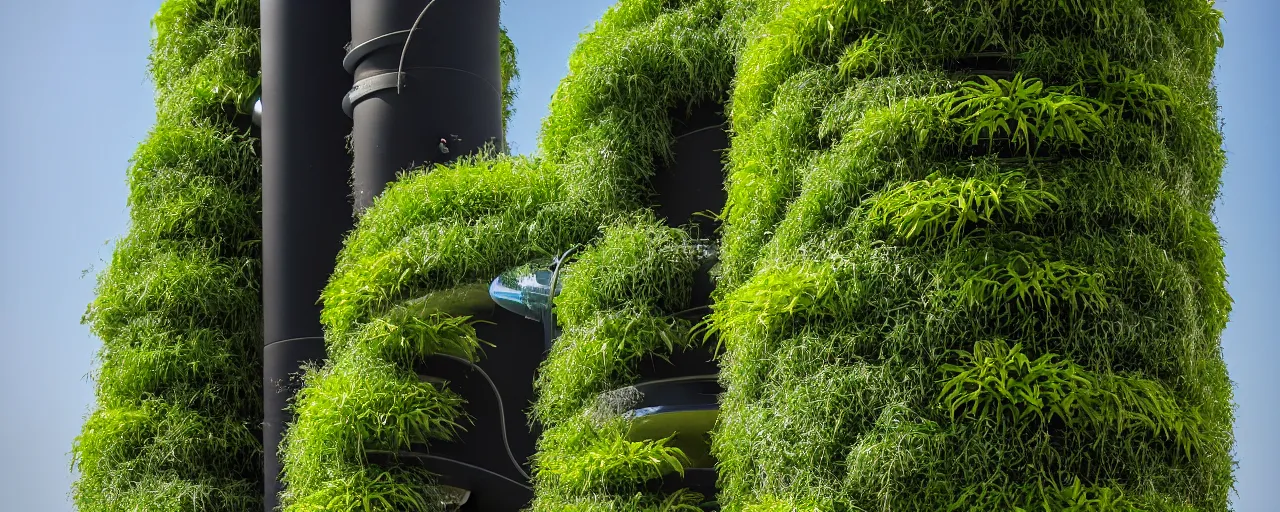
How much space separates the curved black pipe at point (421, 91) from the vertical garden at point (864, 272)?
1.00 m

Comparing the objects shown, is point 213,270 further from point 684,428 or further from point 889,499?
point 889,499

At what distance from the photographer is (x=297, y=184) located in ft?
30.7

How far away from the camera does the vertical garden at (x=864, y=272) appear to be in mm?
5059

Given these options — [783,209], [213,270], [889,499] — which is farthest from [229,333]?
[889,499]

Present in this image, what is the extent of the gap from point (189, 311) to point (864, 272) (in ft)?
20.2

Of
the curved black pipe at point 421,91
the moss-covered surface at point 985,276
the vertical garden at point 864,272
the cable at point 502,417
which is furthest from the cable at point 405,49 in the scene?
the moss-covered surface at point 985,276

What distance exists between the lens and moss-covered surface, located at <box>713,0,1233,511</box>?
501 centimetres

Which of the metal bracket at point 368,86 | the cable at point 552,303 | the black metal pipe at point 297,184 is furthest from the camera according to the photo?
the black metal pipe at point 297,184

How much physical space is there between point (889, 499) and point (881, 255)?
35.6 inches

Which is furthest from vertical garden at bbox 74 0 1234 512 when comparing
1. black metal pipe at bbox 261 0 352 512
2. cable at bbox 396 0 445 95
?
black metal pipe at bbox 261 0 352 512

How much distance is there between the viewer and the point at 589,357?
6.68m

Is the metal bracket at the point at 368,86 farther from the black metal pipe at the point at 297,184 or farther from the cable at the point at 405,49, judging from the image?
the black metal pipe at the point at 297,184

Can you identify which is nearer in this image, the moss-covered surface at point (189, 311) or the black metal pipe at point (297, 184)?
the black metal pipe at point (297, 184)

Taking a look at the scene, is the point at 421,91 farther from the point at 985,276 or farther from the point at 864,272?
the point at 985,276
